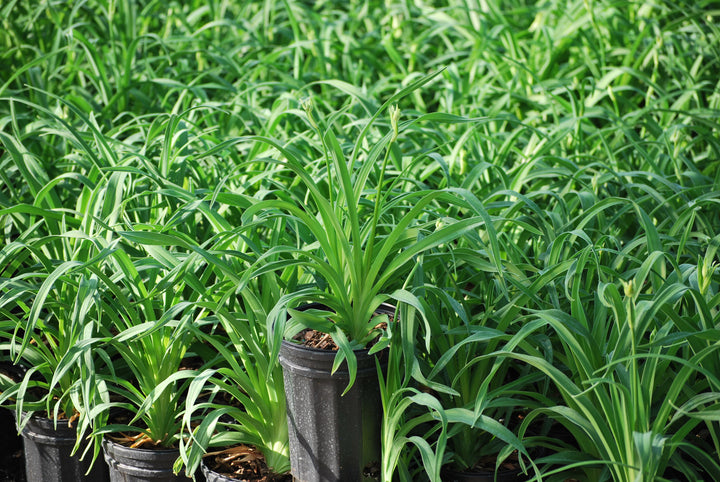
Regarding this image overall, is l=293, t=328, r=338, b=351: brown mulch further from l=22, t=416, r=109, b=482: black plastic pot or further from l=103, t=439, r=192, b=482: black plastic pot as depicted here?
l=22, t=416, r=109, b=482: black plastic pot

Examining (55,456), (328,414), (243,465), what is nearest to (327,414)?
(328,414)

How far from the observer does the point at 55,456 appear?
5.11 ft

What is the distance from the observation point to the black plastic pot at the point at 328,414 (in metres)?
1.23

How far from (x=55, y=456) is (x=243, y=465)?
440mm

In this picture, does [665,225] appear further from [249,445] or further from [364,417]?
[249,445]

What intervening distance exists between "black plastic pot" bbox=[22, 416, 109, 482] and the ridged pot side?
54 cm

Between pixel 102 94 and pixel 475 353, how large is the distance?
5.49ft

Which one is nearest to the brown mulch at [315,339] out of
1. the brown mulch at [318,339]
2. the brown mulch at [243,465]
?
the brown mulch at [318,339]

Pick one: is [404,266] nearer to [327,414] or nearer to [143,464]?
[327,414]

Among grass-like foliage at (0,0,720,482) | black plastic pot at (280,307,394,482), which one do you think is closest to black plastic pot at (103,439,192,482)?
grass-like foliage at (0,0,720,482)

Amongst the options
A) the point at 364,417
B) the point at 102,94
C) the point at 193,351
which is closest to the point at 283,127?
the point at 102,94

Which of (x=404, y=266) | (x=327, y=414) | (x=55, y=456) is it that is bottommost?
(x=55, y=456)

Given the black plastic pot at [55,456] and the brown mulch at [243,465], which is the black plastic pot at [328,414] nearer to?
the brown mulch at [243,465]

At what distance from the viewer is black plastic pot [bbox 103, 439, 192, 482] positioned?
142cm
